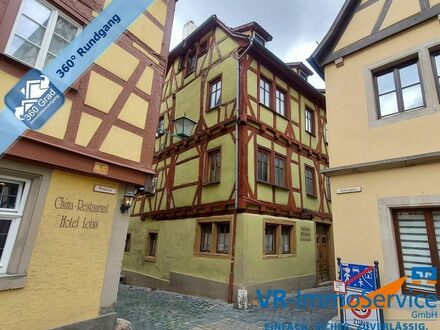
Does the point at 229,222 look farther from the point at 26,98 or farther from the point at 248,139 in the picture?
the point at 26,98

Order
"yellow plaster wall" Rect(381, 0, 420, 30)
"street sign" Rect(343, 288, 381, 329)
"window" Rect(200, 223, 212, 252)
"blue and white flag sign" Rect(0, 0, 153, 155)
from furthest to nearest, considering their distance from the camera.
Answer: "window" Rect(200, 223, 212, 252)
"yellow plaster wall" Rect(381, 0, 420, 30)
"street sign" Rect(343, 288, 381, 329)
"blue and white flag sign" Rect(0, 0, 153, 155)

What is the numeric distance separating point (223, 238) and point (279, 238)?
1.97 m

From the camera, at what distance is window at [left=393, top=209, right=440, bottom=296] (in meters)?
4.30

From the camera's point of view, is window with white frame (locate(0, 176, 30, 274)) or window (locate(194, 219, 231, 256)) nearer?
window with white frame (locate(0, 176, 30, 274))

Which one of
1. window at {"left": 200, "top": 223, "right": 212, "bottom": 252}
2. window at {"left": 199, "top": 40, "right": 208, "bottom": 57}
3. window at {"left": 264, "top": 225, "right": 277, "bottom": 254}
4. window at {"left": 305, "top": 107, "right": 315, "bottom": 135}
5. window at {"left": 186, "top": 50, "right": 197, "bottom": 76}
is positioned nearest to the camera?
window at {"left": 264, "top": 225, "right": 277, "bottom": 254}

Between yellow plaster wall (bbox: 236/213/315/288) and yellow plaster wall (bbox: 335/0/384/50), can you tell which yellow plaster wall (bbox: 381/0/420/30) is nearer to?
yellow plaster wall (bbox: 335/0/384/50)

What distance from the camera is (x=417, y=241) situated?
4.48 meters

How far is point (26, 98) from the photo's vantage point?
281 cm

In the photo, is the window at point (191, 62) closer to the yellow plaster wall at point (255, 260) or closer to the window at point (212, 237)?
the window at point (212, 237)

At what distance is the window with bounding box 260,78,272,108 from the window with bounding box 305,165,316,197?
3.42 m

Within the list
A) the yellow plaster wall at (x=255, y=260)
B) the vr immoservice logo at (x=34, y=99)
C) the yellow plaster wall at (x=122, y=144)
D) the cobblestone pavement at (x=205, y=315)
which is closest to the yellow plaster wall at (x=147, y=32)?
the yellow plaster wall at (x=122, y=144)

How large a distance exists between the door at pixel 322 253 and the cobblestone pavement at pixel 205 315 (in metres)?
4.22

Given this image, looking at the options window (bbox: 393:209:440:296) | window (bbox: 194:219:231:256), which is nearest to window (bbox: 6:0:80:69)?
window (bbox: 194:219:231:256)

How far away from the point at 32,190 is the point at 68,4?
10.7 feet
